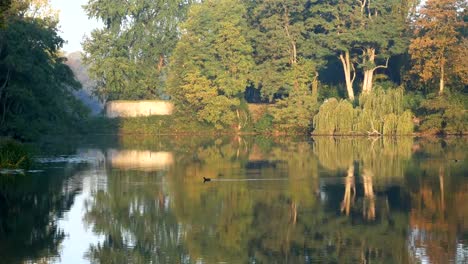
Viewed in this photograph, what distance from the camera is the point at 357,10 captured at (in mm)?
66875

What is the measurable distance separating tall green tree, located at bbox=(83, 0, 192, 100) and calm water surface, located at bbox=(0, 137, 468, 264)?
133 feet

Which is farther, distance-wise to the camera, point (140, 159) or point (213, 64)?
point (213, 64)

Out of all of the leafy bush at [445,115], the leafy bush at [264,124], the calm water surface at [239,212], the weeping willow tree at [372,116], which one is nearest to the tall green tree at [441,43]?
the leafy bush at [445,115]

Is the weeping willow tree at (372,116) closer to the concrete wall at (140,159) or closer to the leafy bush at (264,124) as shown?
the leafy bush at (264,124)

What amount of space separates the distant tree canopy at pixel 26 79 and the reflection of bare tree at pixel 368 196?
1595cm

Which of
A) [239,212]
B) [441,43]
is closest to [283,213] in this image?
[239,212]

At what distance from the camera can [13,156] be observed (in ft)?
92.7

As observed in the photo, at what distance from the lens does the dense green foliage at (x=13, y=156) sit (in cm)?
2777

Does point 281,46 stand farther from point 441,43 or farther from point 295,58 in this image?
point 441,43

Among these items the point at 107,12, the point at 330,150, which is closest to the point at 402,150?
the point at 330,150

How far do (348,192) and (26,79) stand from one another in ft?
66.3

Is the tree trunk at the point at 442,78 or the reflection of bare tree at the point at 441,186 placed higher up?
the tree trunk at the point at 442,78

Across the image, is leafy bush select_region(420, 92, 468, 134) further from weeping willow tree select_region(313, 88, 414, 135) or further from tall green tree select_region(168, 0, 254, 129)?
tall green tree select_region(168, 0, 254, 129)

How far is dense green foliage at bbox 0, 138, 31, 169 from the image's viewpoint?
27.8m
